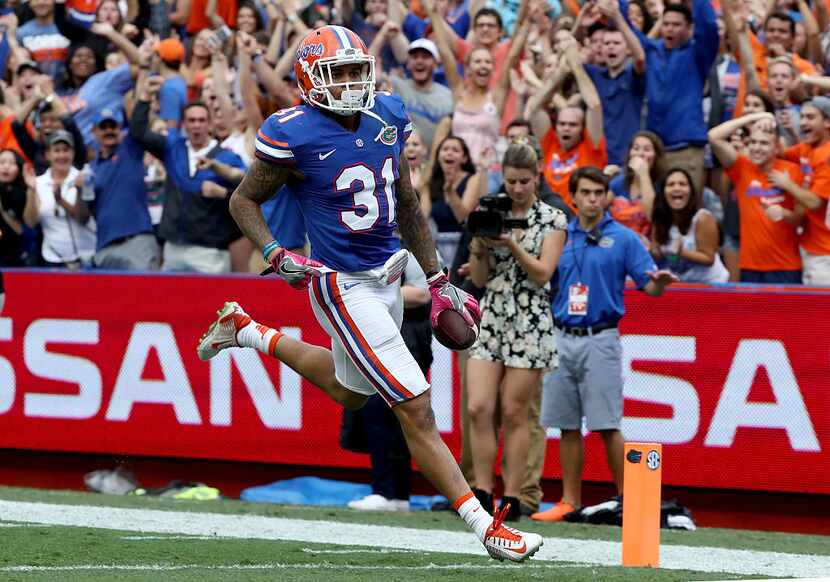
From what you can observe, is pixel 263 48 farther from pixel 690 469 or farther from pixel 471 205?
pixel 690 469

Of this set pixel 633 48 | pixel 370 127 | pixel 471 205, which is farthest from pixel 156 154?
pixel 370 127

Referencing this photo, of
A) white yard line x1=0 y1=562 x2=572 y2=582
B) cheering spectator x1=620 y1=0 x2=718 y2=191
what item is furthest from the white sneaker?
cheering spectator x1=620 y1=0 x2=718 y2=191

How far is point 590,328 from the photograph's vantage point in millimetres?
9508

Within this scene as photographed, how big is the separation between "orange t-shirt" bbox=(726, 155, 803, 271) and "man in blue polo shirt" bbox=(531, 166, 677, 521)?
1.52m

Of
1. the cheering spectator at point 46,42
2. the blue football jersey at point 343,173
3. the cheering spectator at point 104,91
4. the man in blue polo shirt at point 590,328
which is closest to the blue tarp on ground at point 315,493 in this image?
the man in blue polo shirt at point 590,328

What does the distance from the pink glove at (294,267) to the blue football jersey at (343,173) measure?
0.35 feet

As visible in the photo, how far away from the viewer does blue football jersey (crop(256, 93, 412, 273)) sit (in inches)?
260

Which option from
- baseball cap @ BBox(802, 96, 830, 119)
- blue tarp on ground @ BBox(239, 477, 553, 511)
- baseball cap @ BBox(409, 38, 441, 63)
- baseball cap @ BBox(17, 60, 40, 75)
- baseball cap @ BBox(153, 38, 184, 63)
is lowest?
blue tarp on ground @ BBox(239, 477, 553, 511)

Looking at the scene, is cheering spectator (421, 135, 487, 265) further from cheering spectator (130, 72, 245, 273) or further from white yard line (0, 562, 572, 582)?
white yard line (0, 562, 572, 582)

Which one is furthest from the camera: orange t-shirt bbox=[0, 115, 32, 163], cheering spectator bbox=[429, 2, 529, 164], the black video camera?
orange t-shirt bbox=[0, 115, 32, 163]

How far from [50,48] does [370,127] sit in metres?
9.57

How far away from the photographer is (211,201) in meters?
11.9

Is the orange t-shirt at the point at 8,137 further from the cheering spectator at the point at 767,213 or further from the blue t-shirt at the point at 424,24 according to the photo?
the cheering spectator at the point at 767,213

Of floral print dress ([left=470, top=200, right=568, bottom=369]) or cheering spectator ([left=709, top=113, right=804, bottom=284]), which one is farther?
cheering spectator ([left=709, top=113, right=804, bottom=284])
